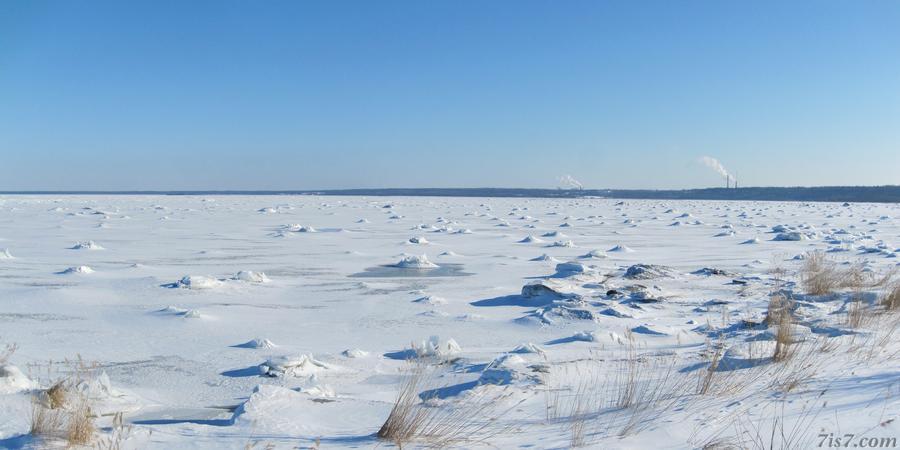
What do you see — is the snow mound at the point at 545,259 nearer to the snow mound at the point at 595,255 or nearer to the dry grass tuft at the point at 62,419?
the snow mound at the point at 595,255

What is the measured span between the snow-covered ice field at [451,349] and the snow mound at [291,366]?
0.5 inches

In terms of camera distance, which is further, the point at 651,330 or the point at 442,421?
the point at 651,330

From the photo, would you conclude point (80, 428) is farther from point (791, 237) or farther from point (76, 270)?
point (791, 237)

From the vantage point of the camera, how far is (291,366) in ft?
14.1

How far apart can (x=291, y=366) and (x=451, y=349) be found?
1094 mm

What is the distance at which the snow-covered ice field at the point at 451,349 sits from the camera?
3127 millimetres

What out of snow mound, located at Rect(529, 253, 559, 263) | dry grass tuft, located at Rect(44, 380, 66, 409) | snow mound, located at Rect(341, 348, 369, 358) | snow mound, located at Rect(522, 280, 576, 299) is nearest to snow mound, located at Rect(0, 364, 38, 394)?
dry grass tuft, located at Rect(44, 380, 66, 409)

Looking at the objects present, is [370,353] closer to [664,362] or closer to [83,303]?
[664,362]

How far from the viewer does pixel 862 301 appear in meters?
6.24

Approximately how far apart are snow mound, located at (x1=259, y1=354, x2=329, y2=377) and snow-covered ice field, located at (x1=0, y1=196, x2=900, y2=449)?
0.01 meters

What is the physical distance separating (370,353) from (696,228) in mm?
15724

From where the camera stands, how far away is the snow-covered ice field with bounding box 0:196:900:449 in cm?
313

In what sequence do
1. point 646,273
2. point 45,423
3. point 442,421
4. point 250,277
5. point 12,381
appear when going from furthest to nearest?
1. point 646,273
2. point 250,277
3. point 12,381
4. point 442,421
5. point 45,423

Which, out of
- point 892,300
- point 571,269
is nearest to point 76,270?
point 571,269
